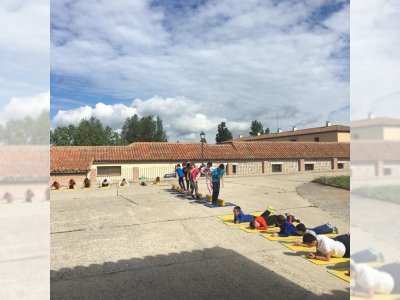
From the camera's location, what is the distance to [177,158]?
28.3m

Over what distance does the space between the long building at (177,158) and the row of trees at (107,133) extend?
3236 centimetres

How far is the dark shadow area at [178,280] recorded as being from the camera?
16.5 ft

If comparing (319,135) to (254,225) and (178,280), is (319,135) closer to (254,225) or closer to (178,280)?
(254,225)

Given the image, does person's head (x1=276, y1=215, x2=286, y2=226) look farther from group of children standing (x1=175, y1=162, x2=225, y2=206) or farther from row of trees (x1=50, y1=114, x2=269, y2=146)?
row of trees (x1=50, y1=114, x2=269, y2=146)

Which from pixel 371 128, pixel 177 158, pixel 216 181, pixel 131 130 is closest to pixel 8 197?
pixel 216 181

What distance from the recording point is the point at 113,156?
88.3ft

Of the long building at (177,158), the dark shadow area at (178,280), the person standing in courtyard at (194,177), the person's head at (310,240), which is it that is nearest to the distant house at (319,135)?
the long building at (177,158)

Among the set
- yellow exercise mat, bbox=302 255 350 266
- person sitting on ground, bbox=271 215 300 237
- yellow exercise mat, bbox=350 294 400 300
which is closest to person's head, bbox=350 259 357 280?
yellow exercise mat, bbox=350 294 400 300

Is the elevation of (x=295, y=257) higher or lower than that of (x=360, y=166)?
lower

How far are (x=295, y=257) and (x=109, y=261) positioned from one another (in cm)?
399

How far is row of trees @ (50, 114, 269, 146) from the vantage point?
59.0m

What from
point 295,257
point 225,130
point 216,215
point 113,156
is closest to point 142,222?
point 216,215

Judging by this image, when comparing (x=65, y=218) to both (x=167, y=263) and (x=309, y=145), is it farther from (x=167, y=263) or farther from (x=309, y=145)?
Answer: (x=309, y=145)

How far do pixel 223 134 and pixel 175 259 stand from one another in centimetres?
5755
